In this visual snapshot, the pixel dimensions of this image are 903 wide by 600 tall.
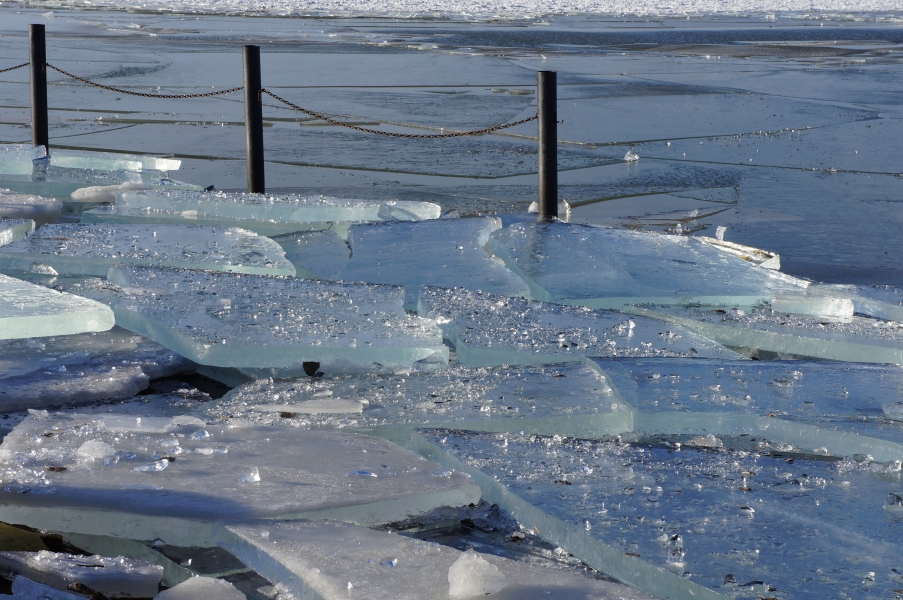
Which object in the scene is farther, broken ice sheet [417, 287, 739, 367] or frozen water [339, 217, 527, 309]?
frozen water [339, 217, 527, 309]

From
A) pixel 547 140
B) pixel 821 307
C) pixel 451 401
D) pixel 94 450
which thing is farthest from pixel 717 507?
pixel 547 140

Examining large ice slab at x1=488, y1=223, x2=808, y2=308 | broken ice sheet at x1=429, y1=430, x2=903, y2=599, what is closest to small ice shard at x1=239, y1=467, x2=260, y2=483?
broken ice sheet at x1=429, y1=430, x2=903, y2=599

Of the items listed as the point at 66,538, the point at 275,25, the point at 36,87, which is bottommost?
the point at 66,538

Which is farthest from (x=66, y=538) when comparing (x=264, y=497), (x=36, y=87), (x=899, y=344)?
(x=36, y=87)

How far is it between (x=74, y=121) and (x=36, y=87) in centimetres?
243

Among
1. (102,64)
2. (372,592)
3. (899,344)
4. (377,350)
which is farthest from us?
(102,64)

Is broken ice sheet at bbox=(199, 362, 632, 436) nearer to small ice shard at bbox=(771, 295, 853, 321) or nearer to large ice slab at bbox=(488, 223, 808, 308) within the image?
large ice slab at bbox=(488, 223, 808, 308)

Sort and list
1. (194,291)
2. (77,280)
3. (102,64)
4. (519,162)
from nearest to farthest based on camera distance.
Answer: (194,291)
(77,280)
(519,162)
(102,64)

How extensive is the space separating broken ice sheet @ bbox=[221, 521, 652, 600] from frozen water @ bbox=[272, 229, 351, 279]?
2510 millimetres

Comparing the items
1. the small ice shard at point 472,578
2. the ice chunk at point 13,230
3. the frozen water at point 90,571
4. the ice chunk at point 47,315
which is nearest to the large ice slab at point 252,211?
the ice chunk at point 13,230

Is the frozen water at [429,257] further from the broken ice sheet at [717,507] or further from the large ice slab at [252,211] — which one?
the broken ice sheet at [717,507]

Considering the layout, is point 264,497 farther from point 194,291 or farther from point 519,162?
point 519,162

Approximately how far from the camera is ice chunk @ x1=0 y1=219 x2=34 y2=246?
4.51 meters

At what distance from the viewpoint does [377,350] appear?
3205mm
